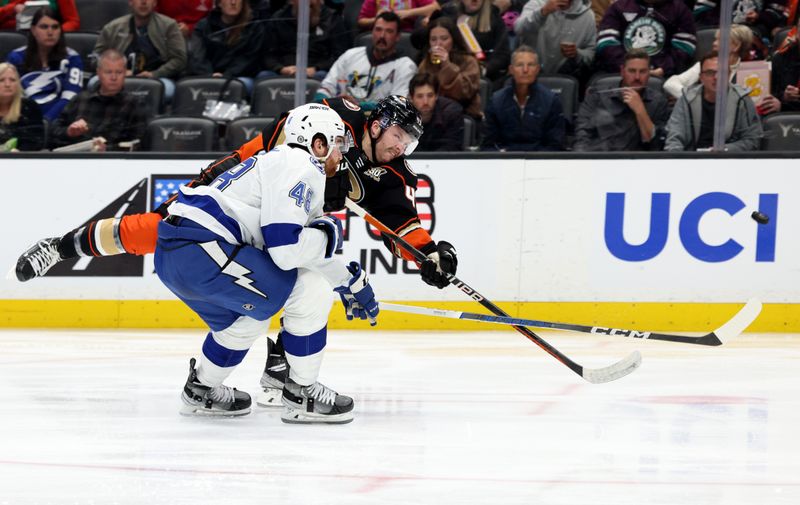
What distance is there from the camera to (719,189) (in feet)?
19.5

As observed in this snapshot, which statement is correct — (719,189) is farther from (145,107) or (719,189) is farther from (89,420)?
(89,420)

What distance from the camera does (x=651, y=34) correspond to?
638 centimetres

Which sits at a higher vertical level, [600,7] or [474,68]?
[600,7]

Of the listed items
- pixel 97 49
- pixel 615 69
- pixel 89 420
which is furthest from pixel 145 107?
pixel 89 420

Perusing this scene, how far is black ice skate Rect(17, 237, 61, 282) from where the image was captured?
12.7ft

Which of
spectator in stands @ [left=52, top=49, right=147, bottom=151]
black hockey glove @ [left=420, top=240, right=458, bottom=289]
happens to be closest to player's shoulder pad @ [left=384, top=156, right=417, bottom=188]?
black hockey glove @ [left=420, top=240, right=458, bottom=289]

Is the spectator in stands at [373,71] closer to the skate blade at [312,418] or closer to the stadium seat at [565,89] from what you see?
the stadium seat at [565,89]

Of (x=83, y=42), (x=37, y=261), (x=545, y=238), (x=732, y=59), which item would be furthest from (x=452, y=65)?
(x=37, y=261)

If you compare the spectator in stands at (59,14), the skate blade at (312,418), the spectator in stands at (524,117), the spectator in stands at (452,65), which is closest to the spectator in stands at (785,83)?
the spectator in stands at (524,117)

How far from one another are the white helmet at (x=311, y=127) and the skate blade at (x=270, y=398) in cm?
96

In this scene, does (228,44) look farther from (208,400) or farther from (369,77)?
(208,400)

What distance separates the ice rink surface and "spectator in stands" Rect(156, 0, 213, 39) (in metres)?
2.49

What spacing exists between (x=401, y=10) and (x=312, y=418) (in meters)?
3.74

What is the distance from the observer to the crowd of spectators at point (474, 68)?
6062mm
